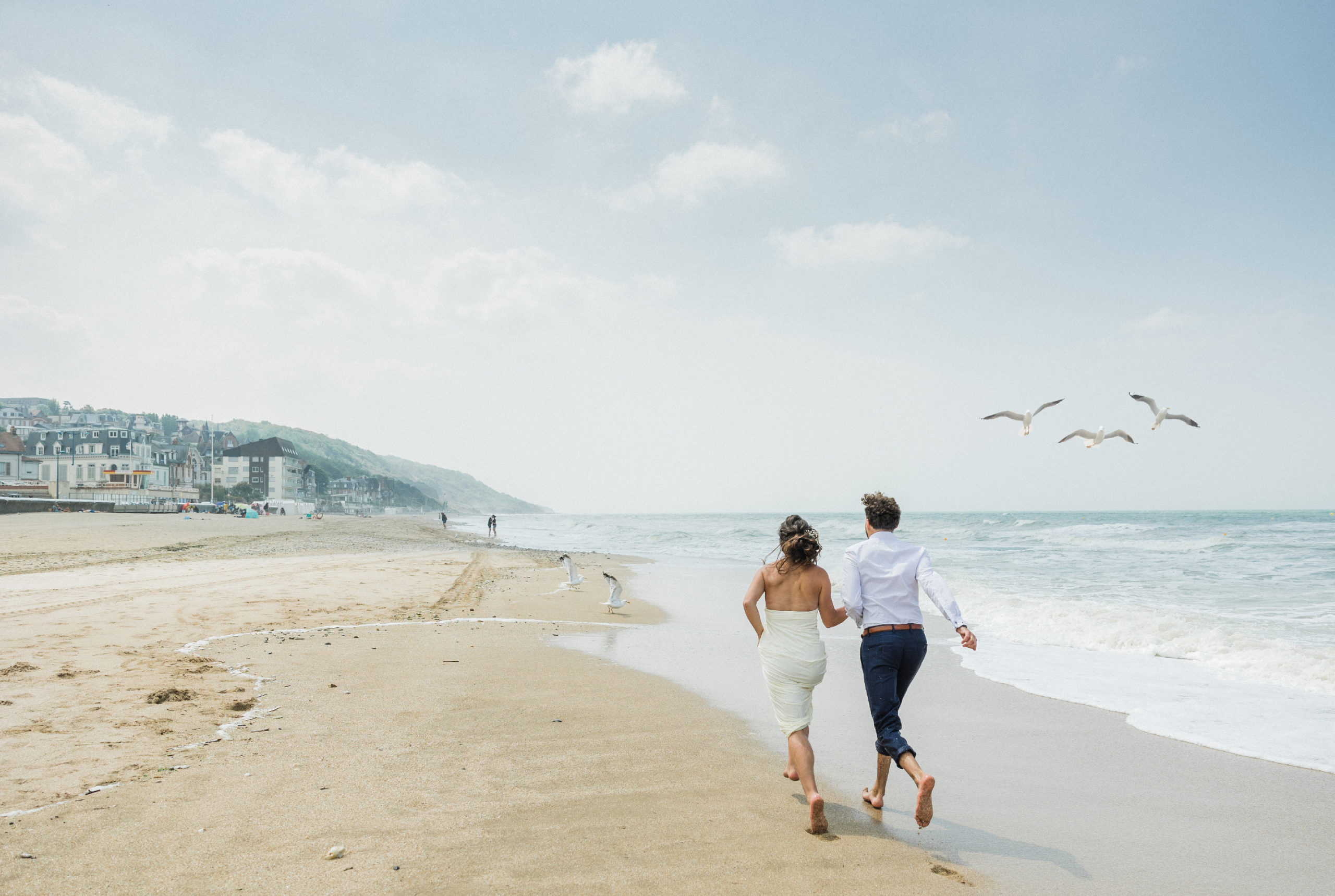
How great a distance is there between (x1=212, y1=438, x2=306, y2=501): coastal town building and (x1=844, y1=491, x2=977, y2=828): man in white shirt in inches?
5193

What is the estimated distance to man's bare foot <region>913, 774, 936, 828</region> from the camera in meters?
3.68

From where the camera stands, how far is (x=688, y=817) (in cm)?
409

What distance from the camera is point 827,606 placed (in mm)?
4262

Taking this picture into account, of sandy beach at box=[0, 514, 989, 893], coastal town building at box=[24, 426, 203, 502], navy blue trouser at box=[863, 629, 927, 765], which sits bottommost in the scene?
sandy beach at box=[0, 514, 989, 893]

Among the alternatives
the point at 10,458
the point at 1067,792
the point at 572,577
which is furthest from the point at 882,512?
the point at 10,458

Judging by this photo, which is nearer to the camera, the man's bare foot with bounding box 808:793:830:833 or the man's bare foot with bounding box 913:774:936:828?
the man's bare foot with bounding box 913:774:936:828

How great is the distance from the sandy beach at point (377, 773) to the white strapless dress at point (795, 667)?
0.59 metres

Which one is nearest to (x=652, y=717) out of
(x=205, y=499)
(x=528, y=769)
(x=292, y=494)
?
(x=528, y=769)

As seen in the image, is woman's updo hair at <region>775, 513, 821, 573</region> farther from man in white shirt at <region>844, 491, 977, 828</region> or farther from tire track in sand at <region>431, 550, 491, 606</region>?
tire track in sand at <region>431, 550, 491, 606</region>

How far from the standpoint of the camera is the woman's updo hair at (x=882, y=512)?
4.57m

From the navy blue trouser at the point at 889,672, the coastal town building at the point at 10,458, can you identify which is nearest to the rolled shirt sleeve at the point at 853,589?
the navy blue trouser at the point at 889,672

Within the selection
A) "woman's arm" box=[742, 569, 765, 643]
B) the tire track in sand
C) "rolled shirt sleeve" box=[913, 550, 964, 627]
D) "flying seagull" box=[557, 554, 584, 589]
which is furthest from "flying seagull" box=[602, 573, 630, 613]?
"rolled shirt sleeve" box=[913, 550, 964, 627]

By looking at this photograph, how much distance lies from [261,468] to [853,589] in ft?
446

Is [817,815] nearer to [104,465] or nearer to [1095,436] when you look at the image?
[1095,436]
